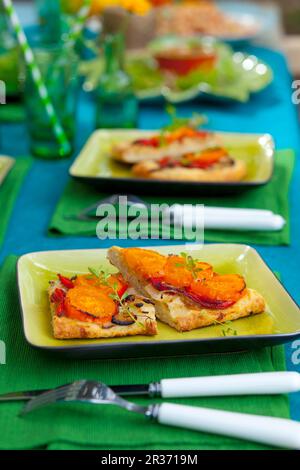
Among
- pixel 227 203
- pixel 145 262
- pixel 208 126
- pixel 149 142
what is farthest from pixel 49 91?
pixel 145 262

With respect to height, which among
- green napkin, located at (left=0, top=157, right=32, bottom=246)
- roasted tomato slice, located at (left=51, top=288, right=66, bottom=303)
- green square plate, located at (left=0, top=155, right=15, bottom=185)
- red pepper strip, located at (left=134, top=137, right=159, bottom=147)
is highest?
roasted tomato slice, located at (left=51, top=288, right=66, bottom=303)

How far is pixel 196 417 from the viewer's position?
797 millimetres

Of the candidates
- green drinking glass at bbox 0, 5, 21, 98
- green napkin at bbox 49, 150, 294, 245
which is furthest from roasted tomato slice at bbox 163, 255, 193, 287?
green drinking glass at bbox 0, 5, 21, 98

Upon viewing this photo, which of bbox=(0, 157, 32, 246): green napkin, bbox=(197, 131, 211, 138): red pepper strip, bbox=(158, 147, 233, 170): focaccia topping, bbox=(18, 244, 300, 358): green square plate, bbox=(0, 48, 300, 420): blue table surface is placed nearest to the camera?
bbox=(18, 244, 300, 358): green square plate

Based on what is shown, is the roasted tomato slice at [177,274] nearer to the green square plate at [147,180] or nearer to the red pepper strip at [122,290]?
the red pepper strip at [122,290]

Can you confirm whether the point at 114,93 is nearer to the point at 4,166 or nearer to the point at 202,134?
the point at 202,134

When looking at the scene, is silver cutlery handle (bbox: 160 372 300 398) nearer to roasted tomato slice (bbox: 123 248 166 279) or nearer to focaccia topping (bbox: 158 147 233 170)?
roasted tomato slice (bbox: 123 248 166 279)

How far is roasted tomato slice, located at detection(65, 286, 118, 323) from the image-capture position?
0.94 metres

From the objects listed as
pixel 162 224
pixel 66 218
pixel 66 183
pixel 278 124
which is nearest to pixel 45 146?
pixel 66 183

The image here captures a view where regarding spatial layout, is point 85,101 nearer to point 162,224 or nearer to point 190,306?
point 162,224

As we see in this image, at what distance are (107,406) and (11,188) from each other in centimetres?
85

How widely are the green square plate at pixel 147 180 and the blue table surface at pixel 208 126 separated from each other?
73mm

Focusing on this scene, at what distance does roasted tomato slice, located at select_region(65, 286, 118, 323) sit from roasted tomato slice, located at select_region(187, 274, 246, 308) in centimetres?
11
